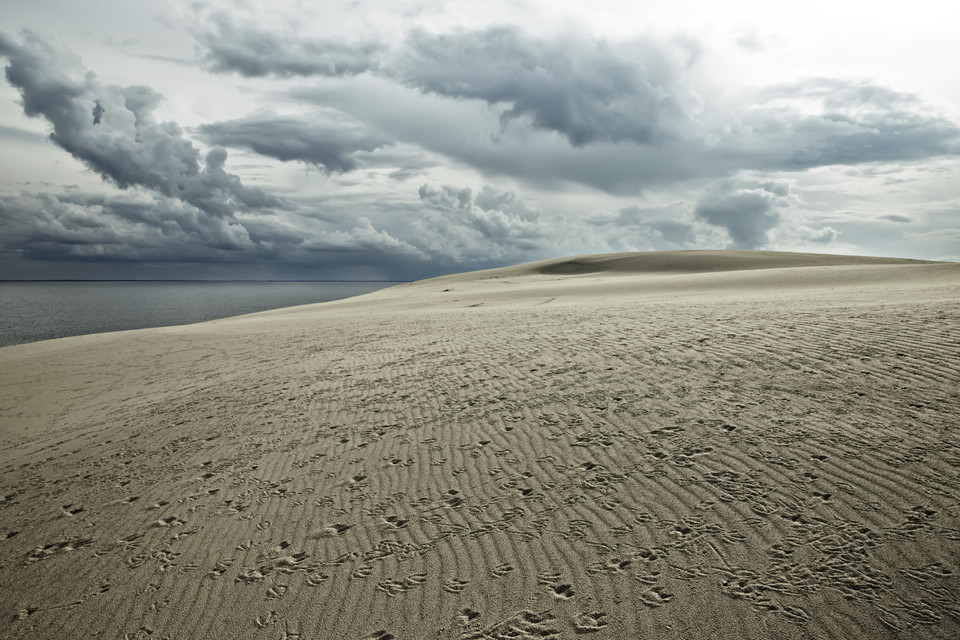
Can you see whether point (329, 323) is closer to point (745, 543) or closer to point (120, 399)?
point (120, 399)

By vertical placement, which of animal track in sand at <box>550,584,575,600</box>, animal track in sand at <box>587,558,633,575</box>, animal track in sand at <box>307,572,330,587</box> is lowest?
animal track in sand at <box>307,572,330,587</box>

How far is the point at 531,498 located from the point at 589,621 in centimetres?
167

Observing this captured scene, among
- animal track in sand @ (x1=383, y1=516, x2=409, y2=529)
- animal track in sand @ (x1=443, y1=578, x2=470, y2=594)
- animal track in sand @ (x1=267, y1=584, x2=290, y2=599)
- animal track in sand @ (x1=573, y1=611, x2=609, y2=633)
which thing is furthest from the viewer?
animal track in sand @ (x1=383, y1=516, x2=409, y2=529)

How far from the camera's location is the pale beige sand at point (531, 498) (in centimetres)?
420

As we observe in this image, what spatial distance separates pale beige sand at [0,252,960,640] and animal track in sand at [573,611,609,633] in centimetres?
2

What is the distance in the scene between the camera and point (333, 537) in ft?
17.7

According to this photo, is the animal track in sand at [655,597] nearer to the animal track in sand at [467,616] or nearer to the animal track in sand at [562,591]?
the animal track in sand at [562,591]

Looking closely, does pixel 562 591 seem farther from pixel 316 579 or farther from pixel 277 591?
pixel 277 591

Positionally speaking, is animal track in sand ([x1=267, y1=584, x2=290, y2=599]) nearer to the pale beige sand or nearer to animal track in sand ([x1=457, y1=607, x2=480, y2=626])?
the pale beige sand

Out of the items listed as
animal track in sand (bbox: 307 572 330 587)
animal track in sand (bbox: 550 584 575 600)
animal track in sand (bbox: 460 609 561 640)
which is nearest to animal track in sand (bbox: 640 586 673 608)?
animal track in sand (bbox: 550 584 575 600)

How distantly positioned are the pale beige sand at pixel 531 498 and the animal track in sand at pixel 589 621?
0.02m

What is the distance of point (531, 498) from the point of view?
5.62 meters

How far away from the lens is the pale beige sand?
4195 mm

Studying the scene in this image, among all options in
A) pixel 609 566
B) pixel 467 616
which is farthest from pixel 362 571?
pixel 609 566
